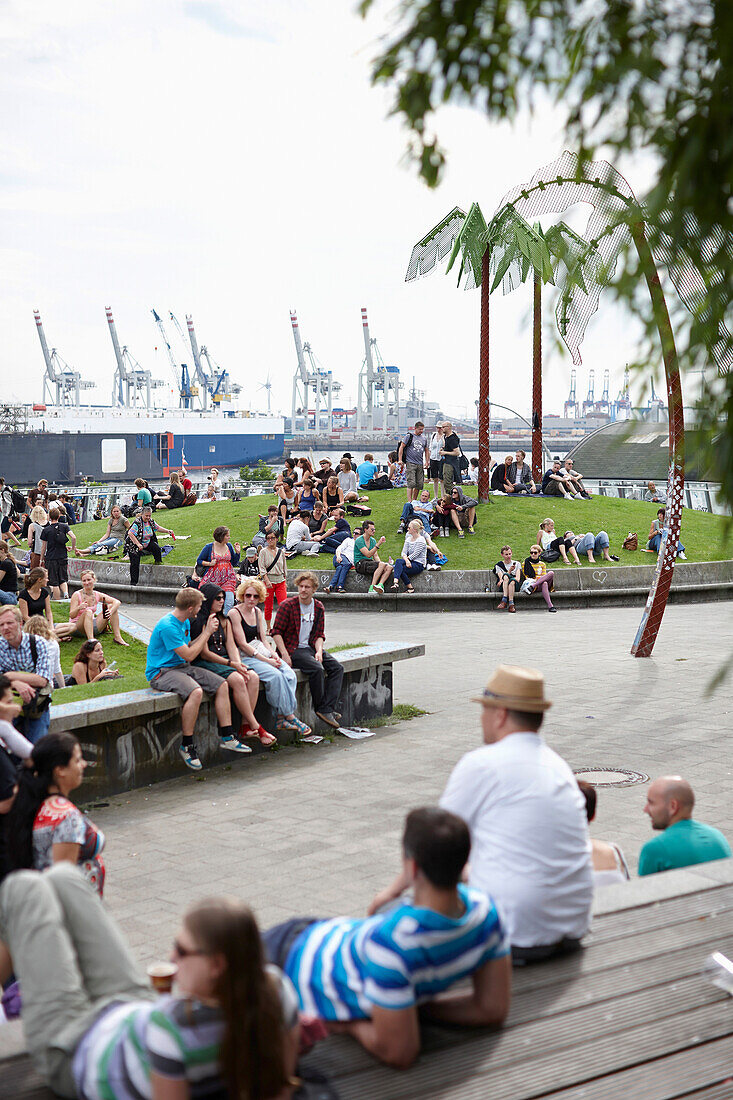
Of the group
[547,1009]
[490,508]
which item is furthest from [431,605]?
[547,1009]

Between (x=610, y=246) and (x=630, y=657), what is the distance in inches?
443

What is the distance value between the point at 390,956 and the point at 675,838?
7.52 ft

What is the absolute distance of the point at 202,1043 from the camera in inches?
108

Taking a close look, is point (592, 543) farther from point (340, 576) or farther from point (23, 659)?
point (23, 659)

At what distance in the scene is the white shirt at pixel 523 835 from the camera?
3.78m

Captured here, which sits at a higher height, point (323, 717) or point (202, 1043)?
point (202, 1043)

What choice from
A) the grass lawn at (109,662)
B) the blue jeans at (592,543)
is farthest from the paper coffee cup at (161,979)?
the blue jeans at (592,543)

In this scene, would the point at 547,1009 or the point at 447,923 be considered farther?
the point at 547,1009

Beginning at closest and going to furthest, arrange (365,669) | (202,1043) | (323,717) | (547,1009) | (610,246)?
(202,1043)
(610,246)
(547,1009)
(323,717)
(365,669)

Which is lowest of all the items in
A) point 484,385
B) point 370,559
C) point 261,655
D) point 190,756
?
point 190,756

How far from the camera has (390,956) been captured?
10.3ft

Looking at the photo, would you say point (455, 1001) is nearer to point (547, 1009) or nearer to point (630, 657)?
point (547, 1009)

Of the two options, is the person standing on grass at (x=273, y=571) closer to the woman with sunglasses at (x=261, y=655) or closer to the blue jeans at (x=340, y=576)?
the blue jeans at (x=340, y=576)

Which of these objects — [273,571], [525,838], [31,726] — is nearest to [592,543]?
[273,571]
